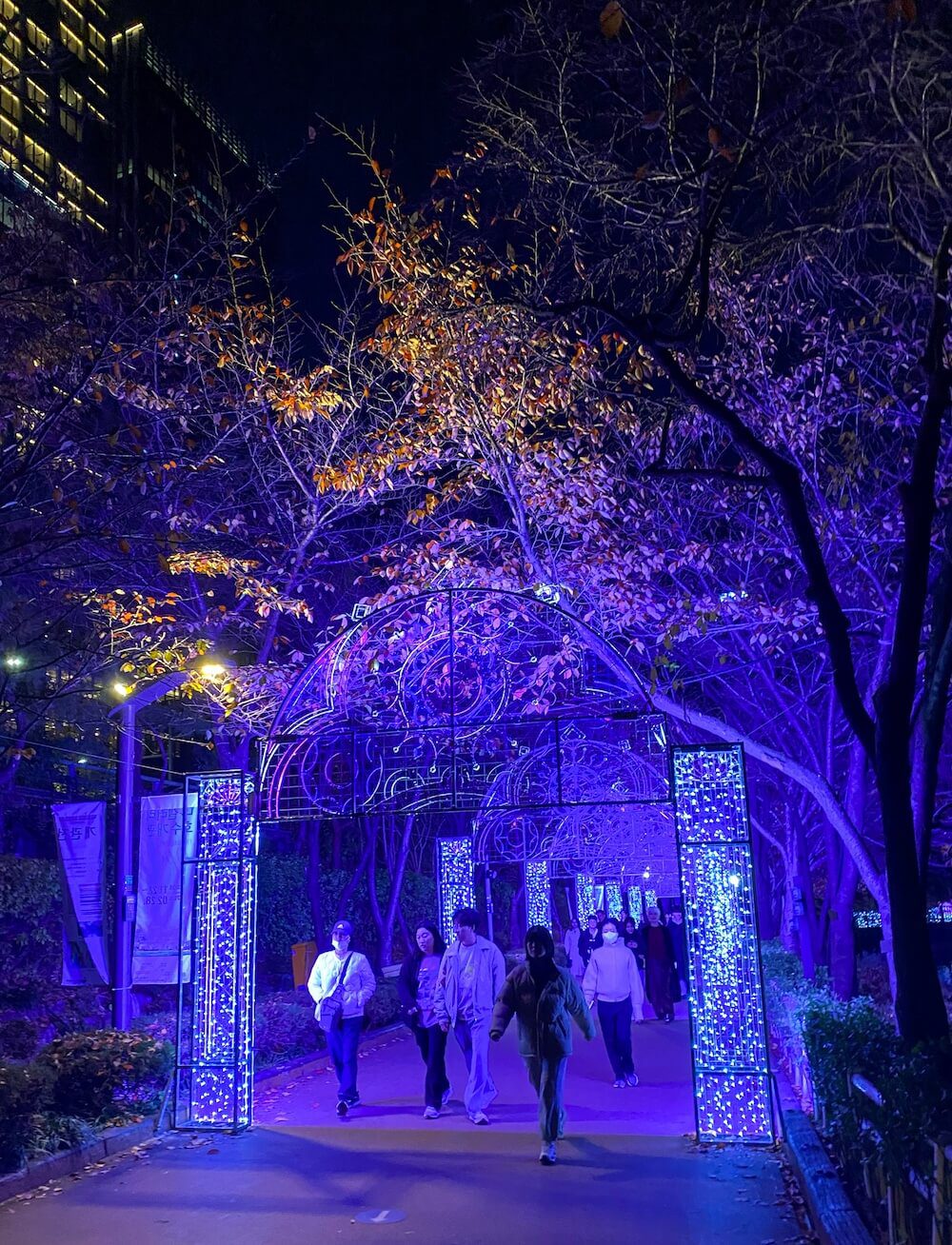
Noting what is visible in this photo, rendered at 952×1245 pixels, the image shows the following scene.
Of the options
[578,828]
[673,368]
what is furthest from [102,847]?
[578,828]

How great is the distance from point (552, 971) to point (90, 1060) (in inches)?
159

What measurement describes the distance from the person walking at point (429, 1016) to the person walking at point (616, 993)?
175cm

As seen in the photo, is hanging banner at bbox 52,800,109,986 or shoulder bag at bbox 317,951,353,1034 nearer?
shoulder bag at bbox 317,951,353,1034

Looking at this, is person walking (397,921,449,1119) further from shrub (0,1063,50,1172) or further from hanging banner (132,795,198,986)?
shrub (0,1063,50,1172)

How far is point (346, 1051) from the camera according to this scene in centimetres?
1179

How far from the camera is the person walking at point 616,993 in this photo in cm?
1272

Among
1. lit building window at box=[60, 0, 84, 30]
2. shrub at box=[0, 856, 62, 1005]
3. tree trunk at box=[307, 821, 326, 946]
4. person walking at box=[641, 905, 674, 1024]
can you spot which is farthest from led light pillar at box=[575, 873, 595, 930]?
lit building window at box=[60, 0, 84, 30]

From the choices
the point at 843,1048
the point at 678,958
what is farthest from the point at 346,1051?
the point at 678,958

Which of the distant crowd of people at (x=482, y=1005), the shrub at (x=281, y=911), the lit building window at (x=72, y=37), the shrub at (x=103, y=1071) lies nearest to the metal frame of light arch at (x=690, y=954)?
the shrub at (x=103, y=1071)

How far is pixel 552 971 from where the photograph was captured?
32.2ft

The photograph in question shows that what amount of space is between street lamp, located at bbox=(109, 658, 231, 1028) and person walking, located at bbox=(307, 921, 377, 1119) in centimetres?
189

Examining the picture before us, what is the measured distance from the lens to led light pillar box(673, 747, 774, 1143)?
31.6ft

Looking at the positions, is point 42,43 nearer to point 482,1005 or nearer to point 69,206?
point 69,206

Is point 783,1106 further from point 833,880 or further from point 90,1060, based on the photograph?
point 833,880
